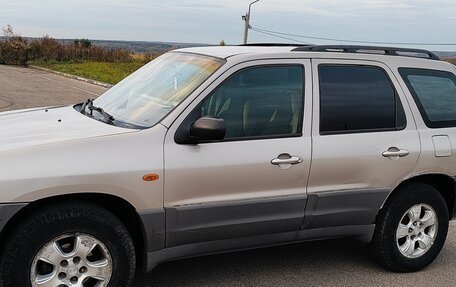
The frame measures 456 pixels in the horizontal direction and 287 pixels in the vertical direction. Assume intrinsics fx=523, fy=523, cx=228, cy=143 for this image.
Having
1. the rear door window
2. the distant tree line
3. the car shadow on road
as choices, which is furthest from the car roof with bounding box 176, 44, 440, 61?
the distant tree line

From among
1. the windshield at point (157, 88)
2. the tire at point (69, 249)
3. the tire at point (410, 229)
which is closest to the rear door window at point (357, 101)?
the tire at point (410, 229)

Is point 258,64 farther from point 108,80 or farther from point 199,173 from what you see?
point 108,80

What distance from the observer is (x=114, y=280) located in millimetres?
3352

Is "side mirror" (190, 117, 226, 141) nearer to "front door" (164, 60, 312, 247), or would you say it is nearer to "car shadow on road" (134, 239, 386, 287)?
"front door" (164, 60, 312, 247)

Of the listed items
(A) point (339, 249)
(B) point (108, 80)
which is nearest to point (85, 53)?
(B) point (108, 80)

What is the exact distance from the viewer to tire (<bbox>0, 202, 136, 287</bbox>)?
303 cm

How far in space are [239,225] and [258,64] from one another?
3.83ft

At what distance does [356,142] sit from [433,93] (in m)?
1.02

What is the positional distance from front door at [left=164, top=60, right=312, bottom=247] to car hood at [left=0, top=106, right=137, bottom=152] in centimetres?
52

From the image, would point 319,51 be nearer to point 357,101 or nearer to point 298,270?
point 357,101

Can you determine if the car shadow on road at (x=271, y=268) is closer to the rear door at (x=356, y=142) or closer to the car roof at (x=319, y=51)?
the rear door at (x=356, y=142)

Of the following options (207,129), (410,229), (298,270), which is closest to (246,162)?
(207,129)

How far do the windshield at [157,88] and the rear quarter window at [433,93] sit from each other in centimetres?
176

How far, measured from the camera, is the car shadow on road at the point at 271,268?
4.03 metres
